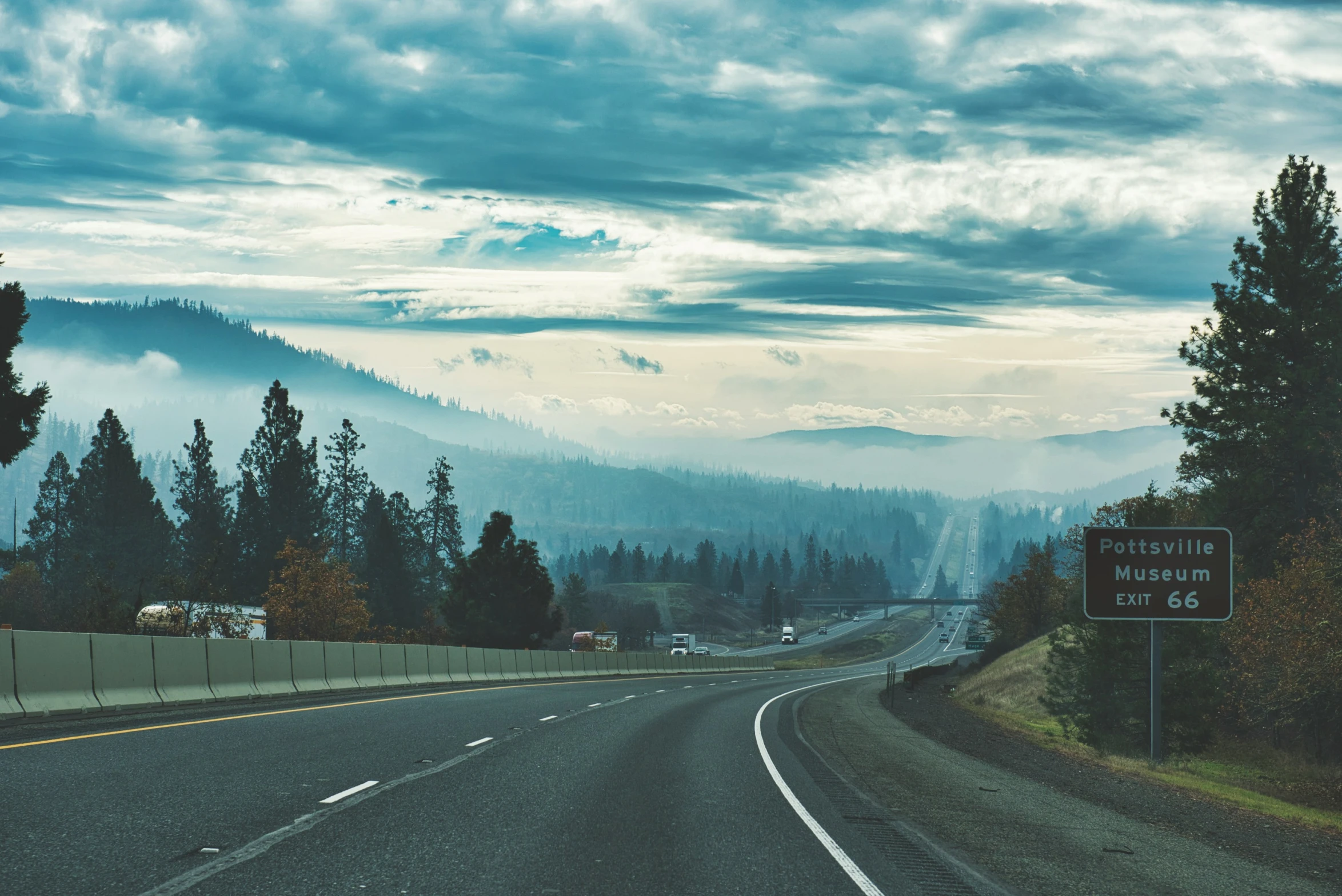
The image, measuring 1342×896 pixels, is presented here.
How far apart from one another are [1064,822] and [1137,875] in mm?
2945

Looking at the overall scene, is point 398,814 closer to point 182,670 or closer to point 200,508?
point 182,670

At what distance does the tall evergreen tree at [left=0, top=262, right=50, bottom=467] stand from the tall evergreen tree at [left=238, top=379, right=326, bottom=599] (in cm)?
5502

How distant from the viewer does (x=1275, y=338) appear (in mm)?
44281

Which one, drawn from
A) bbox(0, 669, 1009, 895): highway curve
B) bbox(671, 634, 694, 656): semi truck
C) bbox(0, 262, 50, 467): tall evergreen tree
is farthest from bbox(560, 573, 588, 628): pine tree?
bbox(0, 669, 1009, 895): highway curve

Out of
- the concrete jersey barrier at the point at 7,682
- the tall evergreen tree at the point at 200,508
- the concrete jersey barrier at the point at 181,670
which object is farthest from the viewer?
the tall evergreen tree at the point at 200,508

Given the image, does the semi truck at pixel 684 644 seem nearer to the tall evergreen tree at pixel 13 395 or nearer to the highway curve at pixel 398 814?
the tall evergreen tree at pixel 13 395

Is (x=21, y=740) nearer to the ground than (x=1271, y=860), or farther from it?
farther from it

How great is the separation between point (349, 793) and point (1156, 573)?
17.0 meters

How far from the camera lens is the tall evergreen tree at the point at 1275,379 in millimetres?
41906

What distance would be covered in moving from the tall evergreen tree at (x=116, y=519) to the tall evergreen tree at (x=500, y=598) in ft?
104

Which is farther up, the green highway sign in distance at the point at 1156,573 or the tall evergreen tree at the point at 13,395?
the tall evergreen tree at the point at 13,395

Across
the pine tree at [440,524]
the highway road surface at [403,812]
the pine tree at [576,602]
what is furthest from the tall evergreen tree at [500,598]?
the pine tree at [576,602]

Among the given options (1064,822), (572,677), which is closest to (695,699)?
(572,677)

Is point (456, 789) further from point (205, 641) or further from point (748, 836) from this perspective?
point (205, 641)
